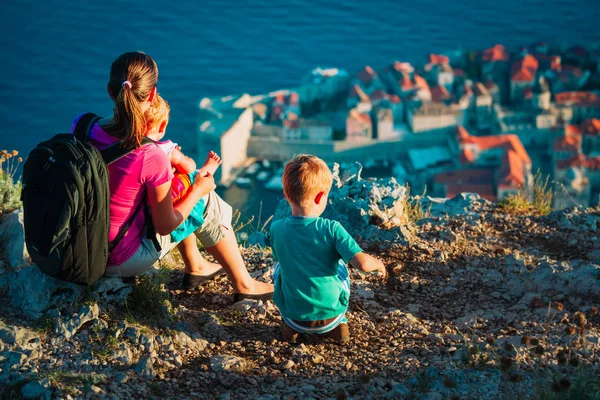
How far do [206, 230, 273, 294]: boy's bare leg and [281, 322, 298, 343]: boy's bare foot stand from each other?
311 mm

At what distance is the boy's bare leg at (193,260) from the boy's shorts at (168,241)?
123 mm

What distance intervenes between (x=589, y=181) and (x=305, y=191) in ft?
85.1

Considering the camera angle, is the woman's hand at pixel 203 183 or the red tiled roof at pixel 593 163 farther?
the red tiled roof at pixel 593 163

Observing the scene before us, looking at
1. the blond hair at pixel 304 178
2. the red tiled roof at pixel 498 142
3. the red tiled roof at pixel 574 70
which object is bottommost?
the red tiled roof at pixel 498 142

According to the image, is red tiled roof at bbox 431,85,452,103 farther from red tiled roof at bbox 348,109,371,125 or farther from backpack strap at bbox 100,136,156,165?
backpack strap at bbox 100,136,156,165

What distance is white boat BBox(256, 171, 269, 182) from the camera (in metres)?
26.4

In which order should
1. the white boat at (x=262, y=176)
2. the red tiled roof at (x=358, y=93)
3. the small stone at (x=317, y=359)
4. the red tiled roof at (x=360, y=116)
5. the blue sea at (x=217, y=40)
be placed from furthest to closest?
the red tiled roof at (x=358, y=93)
the red tiled roof at (x=360, y=116)
the white boat at (x=262, y=176)
the blue sea at (x=217, y=40)
the small stone at (x=317, y=359)

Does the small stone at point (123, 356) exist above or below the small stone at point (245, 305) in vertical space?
below

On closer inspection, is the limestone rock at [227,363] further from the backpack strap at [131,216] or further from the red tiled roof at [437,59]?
the red tiled roof at [437,59]

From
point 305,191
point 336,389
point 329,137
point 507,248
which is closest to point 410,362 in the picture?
point 336,389

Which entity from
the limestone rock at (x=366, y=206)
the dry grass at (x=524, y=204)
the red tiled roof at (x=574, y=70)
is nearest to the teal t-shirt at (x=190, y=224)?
the limestone rock at (x=366, y=206)

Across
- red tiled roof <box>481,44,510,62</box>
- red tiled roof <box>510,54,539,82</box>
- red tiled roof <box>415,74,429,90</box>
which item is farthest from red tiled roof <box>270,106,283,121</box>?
red tiled roof <box>510,54,539,82</box>

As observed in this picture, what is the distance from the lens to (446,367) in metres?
2.07

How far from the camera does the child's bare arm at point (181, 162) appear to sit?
2305 mm
